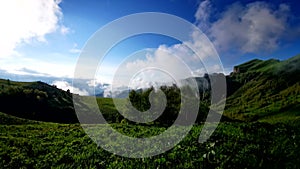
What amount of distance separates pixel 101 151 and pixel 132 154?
308 centimetres

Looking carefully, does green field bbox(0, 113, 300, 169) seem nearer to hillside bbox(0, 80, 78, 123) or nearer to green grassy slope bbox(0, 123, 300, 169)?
green grassy slope bbox(0, 123, 300, 169)

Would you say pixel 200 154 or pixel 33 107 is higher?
pixel 33 107

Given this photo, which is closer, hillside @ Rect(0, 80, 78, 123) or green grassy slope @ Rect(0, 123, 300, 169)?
green grassy slope @ Rect(0, 123, 300, 169)

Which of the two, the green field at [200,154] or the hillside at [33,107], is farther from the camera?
the hillside at [33,107]

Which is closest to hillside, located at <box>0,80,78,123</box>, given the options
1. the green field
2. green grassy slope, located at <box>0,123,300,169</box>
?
the green field

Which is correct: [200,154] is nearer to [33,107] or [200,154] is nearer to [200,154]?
[200,154]

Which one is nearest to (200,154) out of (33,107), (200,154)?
(200,154)

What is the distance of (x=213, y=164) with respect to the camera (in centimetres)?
1711

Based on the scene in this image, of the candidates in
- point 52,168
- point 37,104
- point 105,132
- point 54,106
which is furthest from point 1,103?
point 52,168

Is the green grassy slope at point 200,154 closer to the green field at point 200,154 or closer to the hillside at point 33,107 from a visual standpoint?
the green field at point 200,154

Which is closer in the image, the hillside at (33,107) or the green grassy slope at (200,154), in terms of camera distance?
the green grassy slope at (200,154)

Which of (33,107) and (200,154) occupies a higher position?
(33,107)

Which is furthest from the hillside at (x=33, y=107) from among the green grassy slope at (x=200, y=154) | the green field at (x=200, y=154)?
the green grassy slope at (x=200, y=154)

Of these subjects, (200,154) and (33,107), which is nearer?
(200,154)
